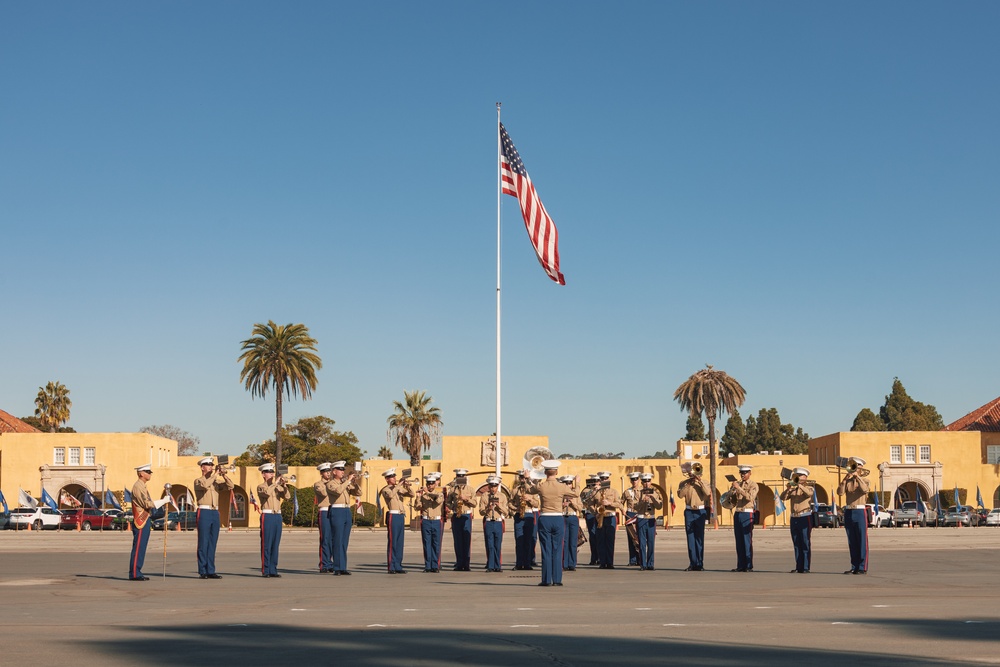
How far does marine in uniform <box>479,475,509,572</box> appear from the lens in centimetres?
2170

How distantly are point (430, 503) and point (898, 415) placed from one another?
293 feet

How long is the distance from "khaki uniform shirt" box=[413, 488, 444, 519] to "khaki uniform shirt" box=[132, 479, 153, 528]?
16.5 feet

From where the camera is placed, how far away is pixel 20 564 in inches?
945

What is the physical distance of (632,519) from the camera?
2289cm

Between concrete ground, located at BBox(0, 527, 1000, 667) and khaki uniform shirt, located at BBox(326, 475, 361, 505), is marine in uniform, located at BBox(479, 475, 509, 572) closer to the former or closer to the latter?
concrete ground, located at BBox(0, 527, 1000, 667)

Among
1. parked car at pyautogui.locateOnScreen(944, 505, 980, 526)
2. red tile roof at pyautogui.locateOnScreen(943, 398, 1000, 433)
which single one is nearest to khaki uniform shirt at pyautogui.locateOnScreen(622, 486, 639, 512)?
parked car at pyautogui.locateOnScreen(944, 505, 980, 526)

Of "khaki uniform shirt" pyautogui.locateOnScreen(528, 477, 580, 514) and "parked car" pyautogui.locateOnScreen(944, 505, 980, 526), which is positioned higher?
"khaki uniform shirt" pyautogui.locateOnScreen(528, 477, 580, 514)

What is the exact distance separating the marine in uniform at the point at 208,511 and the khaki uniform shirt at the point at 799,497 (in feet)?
32.3

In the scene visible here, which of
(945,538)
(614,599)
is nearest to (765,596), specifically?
(614,599)

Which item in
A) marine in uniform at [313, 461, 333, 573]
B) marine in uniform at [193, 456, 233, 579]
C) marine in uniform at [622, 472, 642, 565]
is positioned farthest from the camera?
marine in uniform at [622, 472, 642, 565]

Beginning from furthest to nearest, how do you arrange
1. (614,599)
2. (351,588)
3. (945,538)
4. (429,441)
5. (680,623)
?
(429,441), (945,538), (351,588), (614,599), (680,623)

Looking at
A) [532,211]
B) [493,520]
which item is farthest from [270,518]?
[532,211]

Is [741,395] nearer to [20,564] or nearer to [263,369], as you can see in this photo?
[263,369]

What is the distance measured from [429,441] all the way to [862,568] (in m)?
61.6
